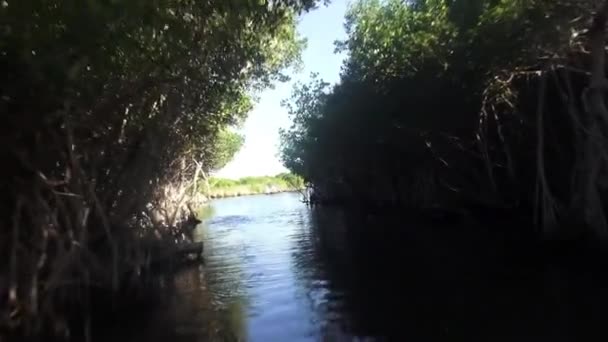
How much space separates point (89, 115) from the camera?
532 inches

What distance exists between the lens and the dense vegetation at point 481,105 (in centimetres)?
1527

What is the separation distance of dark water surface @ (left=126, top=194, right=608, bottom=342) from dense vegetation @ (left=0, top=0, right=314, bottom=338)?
89.1 inches

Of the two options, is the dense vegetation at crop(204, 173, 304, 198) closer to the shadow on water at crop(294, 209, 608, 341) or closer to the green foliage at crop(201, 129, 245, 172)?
the green foliage at crop(201, 129, 245, 172)

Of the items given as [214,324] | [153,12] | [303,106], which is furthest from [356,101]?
[153,12]

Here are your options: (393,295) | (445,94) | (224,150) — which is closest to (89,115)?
(393,295)

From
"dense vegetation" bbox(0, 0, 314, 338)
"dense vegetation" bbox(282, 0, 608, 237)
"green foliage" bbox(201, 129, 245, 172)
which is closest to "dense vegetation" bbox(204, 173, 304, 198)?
"green foliage" bbox(201, 129, 245, 172)

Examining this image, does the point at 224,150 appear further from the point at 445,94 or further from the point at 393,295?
the point at 393,295

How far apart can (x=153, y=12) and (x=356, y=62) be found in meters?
20.3

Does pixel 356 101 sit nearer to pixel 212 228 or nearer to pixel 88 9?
pixel 212 228

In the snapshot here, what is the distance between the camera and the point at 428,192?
3434 centimetres

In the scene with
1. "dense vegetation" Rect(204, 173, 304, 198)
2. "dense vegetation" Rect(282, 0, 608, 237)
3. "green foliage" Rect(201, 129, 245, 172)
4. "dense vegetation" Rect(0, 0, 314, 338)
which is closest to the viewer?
"dense vegetation" Rect(0, 0, 314, 338)

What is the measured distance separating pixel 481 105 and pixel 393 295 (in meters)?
10.9

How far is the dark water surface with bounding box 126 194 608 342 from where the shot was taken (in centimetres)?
1109

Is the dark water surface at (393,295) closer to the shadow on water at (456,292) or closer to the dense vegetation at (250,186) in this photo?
the shadow on water at (456,292)
